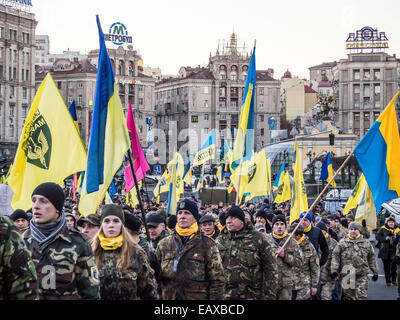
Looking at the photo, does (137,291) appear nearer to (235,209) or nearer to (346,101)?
(235,209)

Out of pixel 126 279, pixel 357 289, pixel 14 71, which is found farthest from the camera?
pixel 14 71

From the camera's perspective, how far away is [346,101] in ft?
325

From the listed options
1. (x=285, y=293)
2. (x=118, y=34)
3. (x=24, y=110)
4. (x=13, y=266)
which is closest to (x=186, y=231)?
(x=285, y=293)

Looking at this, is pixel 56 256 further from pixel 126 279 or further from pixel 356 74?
pixel 356 74

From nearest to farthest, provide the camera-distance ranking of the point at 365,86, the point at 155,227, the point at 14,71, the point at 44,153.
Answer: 1. the point at 155,227
2. the point at 44,153
3. the point at 14,71
4. the point at 365,86

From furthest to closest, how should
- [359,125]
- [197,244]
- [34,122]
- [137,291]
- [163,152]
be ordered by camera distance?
1. [359,125]
2. [163,152]
3. [34,122]
4. [197,244]
5. [137,291]

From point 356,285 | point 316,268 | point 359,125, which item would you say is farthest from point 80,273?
point 359,125

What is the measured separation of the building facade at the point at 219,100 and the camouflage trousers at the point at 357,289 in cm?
8292

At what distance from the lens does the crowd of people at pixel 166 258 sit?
17.6ft

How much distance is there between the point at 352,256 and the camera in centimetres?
1117

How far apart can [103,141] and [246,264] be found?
78.3 inches

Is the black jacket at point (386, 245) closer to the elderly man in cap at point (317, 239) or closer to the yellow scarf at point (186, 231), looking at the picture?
the elderly man in cap at point (317, 239)

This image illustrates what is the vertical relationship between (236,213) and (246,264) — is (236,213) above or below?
above
